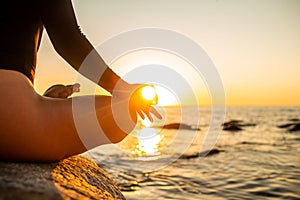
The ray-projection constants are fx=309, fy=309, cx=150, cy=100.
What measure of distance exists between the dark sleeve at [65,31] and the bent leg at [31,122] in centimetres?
33

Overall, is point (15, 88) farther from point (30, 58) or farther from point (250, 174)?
point (250, 174)

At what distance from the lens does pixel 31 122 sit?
182cm

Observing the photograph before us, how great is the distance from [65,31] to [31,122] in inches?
24.2

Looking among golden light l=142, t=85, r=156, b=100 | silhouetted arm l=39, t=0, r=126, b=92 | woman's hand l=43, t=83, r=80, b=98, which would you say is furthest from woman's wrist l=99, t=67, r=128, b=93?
woman's hand l=43, t=83, r=80, b=98

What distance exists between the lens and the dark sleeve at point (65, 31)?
192cm

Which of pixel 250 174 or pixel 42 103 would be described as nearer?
pixel 42 103

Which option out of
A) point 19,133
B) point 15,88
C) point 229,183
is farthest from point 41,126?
point 229,183

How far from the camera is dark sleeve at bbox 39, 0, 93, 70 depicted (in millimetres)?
1920

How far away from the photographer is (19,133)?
1.83 m

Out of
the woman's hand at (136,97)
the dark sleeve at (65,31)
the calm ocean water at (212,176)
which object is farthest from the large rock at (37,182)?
the calm ocean water at (212,176)

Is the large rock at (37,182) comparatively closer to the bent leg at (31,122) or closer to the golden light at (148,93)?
the bent leg at (31,122)

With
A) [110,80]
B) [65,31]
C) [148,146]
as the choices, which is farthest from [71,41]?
[148,146]

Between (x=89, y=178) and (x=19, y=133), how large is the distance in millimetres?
921

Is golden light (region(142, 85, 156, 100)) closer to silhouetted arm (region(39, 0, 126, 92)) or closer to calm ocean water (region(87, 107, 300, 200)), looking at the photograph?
silhouetted arm (region(39, 0, 126, 92))
